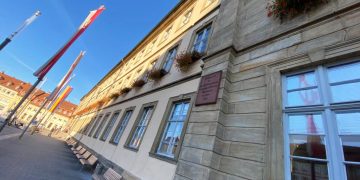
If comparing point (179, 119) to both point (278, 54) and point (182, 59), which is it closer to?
point (182, 59)

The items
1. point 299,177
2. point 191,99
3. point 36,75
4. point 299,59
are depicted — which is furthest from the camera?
point 36,75

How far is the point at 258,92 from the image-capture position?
352 cm

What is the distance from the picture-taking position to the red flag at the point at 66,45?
20.6 ft

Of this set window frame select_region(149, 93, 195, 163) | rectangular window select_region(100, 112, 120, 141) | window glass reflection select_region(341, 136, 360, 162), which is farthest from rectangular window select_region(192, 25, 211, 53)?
rectangular window select_region(100, 112, 120, 141)

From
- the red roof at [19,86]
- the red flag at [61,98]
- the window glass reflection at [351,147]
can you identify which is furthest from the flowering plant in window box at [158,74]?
the red roof at [19,86]

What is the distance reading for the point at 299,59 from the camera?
3229 millimetres

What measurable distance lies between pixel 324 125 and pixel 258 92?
1166 mm

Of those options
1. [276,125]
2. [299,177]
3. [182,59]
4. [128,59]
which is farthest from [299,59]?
[128,59]

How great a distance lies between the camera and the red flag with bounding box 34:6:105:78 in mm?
6282

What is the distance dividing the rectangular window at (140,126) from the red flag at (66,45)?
3.87 m

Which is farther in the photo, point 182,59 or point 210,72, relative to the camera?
point 182,59

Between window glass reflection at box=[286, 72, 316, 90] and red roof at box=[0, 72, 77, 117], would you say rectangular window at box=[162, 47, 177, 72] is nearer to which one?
window glass reflection at box=[286, 72, 316, 90]

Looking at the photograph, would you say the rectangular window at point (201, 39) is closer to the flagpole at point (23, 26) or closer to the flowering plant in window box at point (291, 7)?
the flowering plant in window box at point (291, 7)

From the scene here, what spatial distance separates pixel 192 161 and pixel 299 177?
176 centimetres
